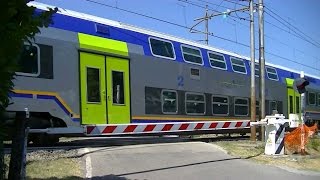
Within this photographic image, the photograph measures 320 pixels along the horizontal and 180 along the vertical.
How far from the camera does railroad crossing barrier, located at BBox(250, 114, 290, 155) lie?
615 inches

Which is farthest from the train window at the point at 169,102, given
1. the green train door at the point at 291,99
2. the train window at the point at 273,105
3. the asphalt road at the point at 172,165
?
the green train door at the point at 291,99

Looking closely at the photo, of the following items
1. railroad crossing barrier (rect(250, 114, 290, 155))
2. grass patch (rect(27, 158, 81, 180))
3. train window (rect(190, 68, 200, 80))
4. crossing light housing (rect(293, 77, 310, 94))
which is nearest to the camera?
grass patch (rect(27, 158, 81, 180))

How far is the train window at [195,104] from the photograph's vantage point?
18609 mm

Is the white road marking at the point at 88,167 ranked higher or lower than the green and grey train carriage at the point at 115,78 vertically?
lower

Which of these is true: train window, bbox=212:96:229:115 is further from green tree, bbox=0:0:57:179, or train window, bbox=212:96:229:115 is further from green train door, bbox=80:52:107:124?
green tree, bbox=0:0:57:179

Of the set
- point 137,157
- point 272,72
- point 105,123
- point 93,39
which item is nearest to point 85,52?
point 93,39

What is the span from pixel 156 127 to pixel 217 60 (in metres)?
6.26

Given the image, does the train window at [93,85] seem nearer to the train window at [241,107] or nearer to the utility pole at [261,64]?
the utility pole at [261,64]

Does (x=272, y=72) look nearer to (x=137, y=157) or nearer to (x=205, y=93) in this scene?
(x=205, y=93)

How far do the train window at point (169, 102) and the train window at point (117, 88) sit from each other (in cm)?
241

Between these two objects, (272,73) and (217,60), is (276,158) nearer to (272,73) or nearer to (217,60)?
(217,60)

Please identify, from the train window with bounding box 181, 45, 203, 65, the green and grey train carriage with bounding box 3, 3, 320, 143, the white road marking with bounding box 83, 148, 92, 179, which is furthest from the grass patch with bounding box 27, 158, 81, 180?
the train window with bounding box 181, 45, 203, 65

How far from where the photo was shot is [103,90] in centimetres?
1441

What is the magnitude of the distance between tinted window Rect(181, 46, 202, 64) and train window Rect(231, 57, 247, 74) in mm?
3208
